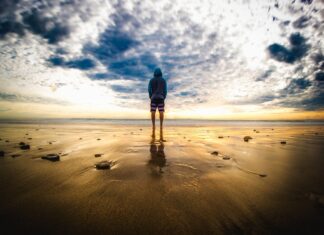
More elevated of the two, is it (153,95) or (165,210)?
(153,95)

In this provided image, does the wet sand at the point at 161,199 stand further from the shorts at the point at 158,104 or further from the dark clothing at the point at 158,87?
the dark clothing at the point at 158,87

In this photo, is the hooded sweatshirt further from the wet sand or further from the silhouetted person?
the wet sand

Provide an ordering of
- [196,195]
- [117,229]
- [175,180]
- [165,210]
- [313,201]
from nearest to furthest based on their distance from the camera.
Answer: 1. [117,229]
2. [165,210]
3. [313,201]
4. [196,195]
5. [175,180]

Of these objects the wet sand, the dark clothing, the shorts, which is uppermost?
the dark clothing

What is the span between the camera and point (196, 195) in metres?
1.41

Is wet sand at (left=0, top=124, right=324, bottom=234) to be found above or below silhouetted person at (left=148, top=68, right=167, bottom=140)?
below

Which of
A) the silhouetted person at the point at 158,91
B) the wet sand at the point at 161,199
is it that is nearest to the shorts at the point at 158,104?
the silhouetted person at the point at 158,91

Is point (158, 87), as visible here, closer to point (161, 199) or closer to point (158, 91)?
point (158, 91)

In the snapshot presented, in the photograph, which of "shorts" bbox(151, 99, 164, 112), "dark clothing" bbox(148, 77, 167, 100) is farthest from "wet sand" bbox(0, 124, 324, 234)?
"dark clothing" bbox(148, 77, 167, 100)

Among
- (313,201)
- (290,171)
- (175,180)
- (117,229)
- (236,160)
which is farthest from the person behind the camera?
(236,160)

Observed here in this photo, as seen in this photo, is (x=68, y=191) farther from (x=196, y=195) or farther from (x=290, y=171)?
(x=290, y=171)

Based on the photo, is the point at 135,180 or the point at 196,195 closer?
the point at 196,195

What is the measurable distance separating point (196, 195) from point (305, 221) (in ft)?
2.37

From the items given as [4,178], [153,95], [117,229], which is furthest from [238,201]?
[153,95]
